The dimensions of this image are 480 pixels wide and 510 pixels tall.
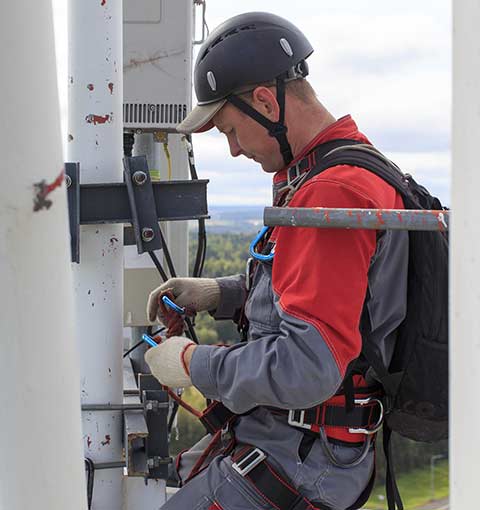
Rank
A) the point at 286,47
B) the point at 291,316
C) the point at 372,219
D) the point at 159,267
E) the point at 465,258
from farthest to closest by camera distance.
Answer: the point at 159,267
the point at 286,47
the point at 291,316
the point at 372,219
the point at 465,258

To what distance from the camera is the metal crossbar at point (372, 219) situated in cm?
135

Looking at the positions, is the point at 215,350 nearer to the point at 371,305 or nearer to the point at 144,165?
the point at 371,305

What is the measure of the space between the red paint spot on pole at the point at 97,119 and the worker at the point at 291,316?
A: 233 millimetres

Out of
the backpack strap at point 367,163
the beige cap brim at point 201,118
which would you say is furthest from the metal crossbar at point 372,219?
the beige cap brim at point 201,118

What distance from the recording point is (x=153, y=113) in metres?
3.02

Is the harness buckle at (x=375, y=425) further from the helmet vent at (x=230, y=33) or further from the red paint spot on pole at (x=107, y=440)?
the helmet vent at (x=230, y=33)

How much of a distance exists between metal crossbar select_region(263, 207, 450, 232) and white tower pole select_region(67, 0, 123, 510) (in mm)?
1308

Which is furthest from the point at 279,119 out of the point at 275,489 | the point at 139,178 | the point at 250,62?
the point at 275,489

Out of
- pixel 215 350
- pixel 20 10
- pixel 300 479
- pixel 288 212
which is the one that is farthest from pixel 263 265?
pixel 20 10

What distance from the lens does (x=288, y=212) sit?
4.82 ft

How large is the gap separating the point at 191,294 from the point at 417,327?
904mm

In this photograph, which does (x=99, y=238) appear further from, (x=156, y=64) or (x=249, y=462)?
(x=249, y=462)

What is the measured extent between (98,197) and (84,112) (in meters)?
0.25

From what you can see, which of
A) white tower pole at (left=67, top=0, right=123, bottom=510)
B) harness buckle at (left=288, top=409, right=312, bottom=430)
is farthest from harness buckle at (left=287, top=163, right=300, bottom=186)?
harness buckle at (left=288, top=409, right=312, bottom=430)
